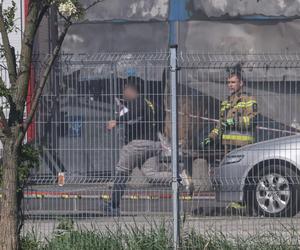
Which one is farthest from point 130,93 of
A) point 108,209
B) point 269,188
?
point 269,188

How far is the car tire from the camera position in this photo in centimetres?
966

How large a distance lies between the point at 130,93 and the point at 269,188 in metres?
1.80

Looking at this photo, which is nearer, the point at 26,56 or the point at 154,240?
the point at 26,56

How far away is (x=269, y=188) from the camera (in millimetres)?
9664

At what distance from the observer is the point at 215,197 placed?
31.6 ft

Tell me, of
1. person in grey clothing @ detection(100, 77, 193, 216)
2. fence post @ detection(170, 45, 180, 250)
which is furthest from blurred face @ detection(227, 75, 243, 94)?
person in grey clothing @ detection(100, 77, 193, 216)

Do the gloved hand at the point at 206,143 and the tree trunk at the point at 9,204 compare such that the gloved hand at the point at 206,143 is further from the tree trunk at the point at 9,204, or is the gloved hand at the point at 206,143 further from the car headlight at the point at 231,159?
the tree trunk at the point at 9,204

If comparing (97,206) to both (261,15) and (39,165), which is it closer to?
(39,165)

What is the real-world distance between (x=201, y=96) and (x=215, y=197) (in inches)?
42.6

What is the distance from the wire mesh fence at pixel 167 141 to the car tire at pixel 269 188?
0.5 inches

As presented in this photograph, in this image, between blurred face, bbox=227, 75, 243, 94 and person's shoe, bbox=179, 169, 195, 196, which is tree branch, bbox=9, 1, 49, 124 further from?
blurred face, bbox=227, 75, 243, 94

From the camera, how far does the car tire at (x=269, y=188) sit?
966 centimetres

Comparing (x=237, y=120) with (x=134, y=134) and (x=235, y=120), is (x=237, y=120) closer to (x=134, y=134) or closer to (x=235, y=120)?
(x=235, y=120)

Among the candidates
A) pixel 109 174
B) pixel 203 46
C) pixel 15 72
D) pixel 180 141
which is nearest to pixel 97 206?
pixel 109 174
